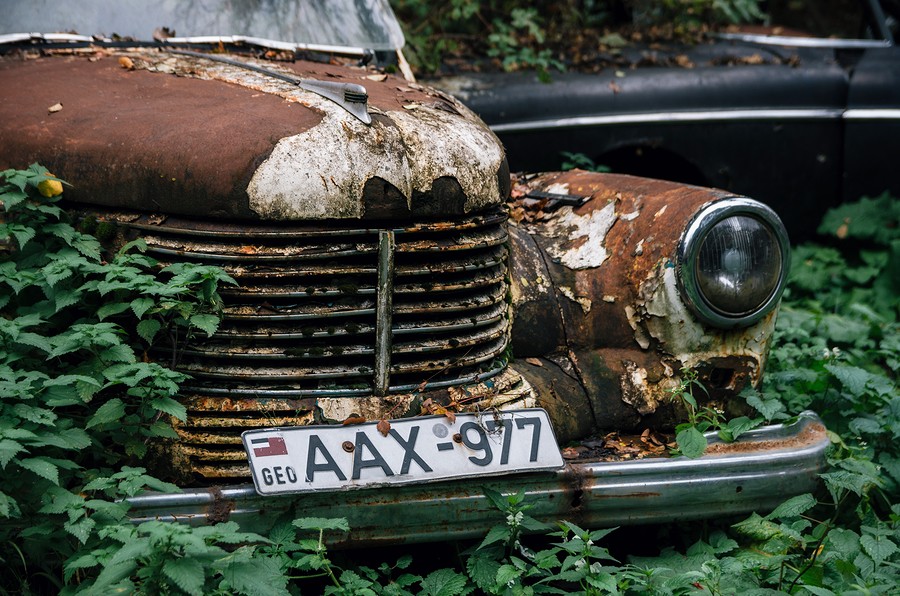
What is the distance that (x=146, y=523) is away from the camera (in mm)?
2184

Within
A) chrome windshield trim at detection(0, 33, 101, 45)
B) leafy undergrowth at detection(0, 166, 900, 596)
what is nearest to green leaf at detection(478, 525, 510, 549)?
leafy undergrowth at detection(0, 166, 900, 596)

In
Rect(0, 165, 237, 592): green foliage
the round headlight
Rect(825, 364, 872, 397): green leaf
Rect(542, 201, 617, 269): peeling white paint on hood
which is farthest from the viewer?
Rect(825, 364, 872, 397): green leaf

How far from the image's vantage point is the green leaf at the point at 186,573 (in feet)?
6.80

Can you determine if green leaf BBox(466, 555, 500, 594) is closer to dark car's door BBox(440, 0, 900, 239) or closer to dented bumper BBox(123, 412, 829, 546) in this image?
dented bumper BBox(123, 412, 829, 546)

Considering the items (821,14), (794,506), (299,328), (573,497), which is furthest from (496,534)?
(821,14)

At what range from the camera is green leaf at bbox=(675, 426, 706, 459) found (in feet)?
8.99

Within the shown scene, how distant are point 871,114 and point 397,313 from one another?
3.93m

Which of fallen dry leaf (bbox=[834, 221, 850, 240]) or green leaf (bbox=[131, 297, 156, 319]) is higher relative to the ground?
green leaf (bbox=[131, 297, 156, 319])

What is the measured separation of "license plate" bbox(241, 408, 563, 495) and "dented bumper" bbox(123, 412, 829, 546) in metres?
0.04

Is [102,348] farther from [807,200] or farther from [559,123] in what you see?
[807,200]

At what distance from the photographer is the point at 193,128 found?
8.70 feet

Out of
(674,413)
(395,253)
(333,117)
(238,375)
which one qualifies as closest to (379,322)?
(395,253)

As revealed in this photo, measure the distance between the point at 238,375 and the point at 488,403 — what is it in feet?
2.26

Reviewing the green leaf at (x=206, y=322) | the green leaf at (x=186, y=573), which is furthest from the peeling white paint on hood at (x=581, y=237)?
the green leaf at (x=186, y=573)
